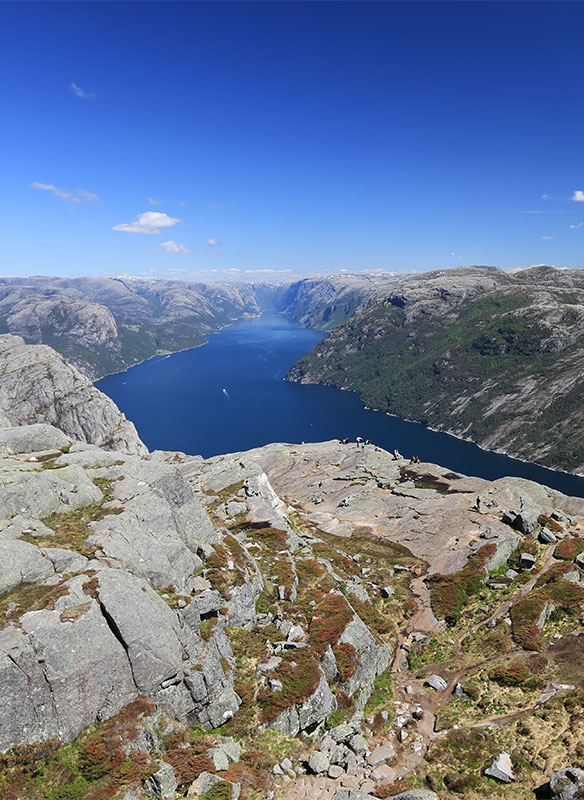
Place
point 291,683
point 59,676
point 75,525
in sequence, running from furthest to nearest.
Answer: point 75,525
point 291,683
point 59,676

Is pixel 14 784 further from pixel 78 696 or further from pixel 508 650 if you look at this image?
pixel 508 650

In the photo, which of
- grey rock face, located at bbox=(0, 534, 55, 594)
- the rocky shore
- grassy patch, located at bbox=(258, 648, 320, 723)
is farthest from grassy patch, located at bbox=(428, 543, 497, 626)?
grey rock face, located at bbox=(0, 534, 55, 594)

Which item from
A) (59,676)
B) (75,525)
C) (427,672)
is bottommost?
(427,672)

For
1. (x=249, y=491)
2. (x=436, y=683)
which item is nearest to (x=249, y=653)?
(x=436, y=683)

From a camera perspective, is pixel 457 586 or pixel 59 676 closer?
pixel 59 676

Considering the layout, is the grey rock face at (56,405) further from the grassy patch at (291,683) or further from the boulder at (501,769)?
the boulder at (501,769)

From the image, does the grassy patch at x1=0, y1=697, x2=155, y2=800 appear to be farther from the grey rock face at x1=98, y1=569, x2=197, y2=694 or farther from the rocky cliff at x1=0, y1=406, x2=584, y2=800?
the grey rock face at x1=98, y1=569, x2=197, y2=694

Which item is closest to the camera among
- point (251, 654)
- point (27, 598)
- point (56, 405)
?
point (27, 598)

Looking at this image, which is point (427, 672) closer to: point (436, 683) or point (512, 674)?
point (436, 683)
